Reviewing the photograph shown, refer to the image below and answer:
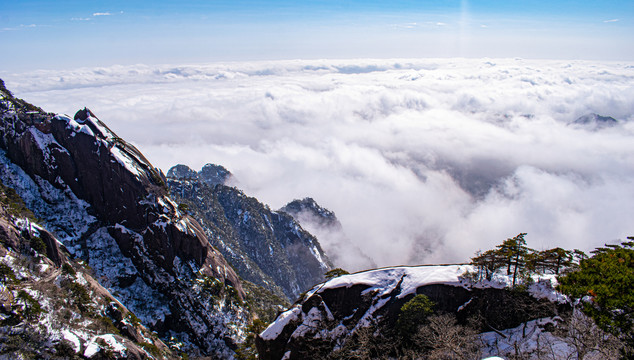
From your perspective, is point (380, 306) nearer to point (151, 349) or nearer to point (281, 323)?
point (281, 323)

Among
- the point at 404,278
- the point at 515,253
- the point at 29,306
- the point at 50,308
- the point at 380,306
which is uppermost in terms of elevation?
the point at 515,253

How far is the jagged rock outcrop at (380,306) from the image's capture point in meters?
42.8

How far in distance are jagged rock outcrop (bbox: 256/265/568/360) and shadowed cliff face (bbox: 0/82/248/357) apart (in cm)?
6060

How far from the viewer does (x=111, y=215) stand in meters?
104

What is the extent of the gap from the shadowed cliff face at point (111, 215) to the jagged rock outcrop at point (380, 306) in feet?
199

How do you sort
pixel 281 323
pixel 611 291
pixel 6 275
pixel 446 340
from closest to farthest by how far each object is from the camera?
pixel 611 291, pixel 446 340, pixel 281 323, pixel 6 275

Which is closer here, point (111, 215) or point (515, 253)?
point (515, 253)

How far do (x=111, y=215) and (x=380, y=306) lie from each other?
9476 centimetres

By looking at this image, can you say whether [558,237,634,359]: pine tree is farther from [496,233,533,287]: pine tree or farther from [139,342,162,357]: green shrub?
[139,342,162,357]: green shrub

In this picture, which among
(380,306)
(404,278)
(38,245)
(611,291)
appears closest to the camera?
(611,291)

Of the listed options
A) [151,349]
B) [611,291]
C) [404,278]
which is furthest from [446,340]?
[151,349]

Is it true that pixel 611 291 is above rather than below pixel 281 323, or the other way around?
above

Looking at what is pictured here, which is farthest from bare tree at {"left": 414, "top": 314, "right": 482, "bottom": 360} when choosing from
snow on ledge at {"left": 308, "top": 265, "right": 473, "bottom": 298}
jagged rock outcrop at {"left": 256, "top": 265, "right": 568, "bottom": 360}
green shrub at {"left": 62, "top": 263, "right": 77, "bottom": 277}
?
green shrub at {"left": 62, "top": 263, "right": 77, "bottom": 277}

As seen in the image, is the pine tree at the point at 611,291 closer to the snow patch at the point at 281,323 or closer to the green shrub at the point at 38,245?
the snow patch at the point at 281,323
